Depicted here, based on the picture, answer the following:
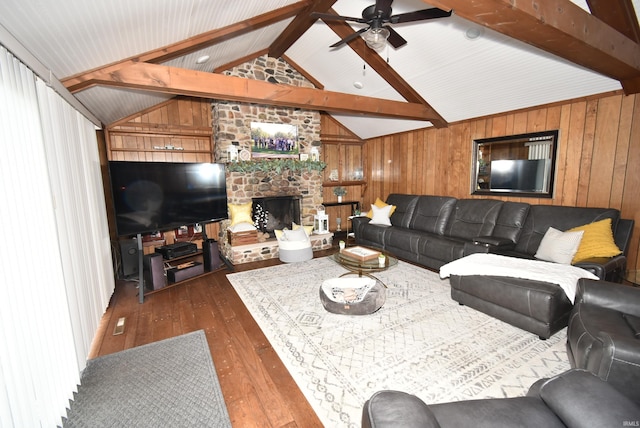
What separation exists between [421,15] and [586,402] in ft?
9.83

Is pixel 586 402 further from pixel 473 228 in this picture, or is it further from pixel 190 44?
pixel 190 44

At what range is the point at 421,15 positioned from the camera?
2.55m

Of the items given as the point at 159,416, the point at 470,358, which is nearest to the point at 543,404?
the point at 470,358

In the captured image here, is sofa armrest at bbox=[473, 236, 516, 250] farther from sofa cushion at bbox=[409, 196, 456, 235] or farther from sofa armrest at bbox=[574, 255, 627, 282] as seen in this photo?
sofa cushion at bbox=[409, 196, 456, 235]

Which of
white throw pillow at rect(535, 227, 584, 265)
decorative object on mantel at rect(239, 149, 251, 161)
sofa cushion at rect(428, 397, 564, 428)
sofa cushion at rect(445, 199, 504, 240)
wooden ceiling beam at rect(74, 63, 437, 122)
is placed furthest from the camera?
decorative object on mantel at rect(239, 149, 251, 161)

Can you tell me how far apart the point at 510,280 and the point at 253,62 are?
5362 mm

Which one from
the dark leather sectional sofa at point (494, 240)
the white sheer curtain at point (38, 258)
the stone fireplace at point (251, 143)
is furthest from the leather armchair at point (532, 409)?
the stone fireplace at point (251, 143)

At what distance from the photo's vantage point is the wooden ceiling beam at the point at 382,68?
4160 millimetres

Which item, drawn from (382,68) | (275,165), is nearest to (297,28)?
(382,68)

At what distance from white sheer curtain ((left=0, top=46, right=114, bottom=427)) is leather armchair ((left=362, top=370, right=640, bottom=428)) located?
1793mm

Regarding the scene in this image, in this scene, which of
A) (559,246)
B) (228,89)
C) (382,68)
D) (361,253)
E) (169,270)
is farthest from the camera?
(382,68)

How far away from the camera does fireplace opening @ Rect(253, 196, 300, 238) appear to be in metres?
5.34

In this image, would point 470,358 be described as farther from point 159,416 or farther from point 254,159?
point 254,159

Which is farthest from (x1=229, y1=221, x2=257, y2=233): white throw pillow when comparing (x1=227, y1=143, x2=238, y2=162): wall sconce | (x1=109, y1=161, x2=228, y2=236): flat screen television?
(x1=227, y1=143, x2=238, y2=162): wall sconce
